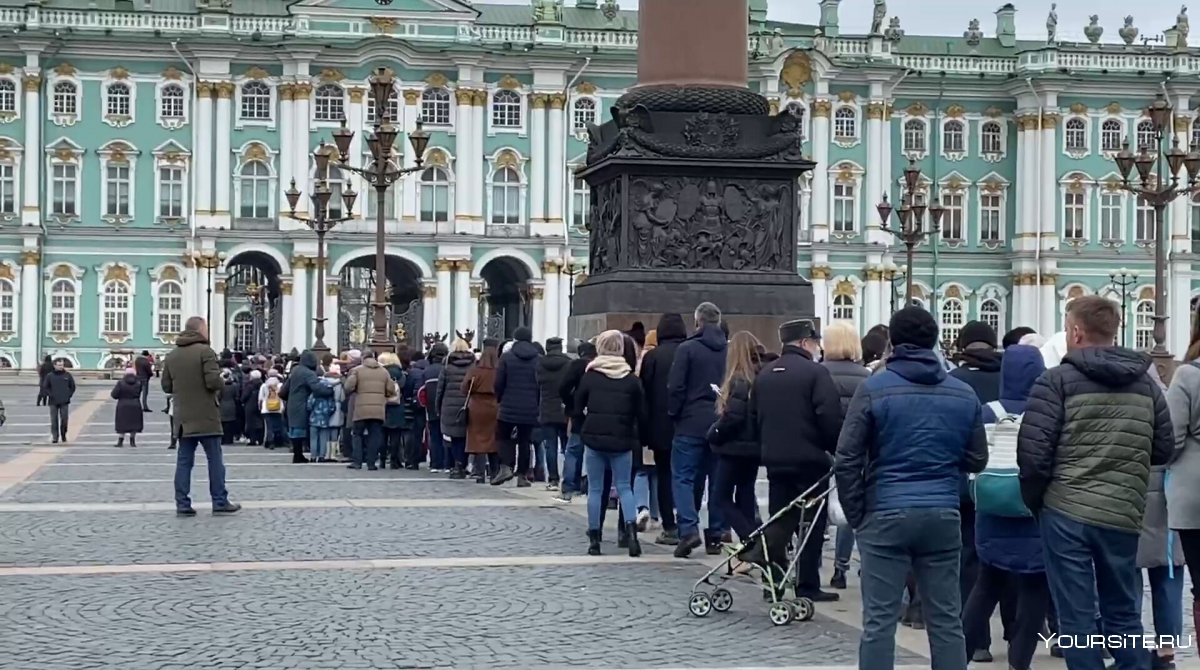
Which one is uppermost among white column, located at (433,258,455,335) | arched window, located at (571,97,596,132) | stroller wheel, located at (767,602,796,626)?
arched window, located at (571,97,596,132)

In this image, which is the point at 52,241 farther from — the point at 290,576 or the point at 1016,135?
the point at 290,576

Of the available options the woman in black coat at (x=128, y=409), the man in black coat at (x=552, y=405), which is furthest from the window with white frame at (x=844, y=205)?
the man in black coat at (x=552, y=405)

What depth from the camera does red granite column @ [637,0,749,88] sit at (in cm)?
1639

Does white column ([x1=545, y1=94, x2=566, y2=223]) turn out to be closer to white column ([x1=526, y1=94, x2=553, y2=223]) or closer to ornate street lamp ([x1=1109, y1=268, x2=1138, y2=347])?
white column ([x1=526, y1=94, x2=553, y2=223])

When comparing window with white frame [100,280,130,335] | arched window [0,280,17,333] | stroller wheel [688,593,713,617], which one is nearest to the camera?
stroller wheel [688,593,713,617]

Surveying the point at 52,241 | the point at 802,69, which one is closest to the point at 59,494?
the point at 52,241

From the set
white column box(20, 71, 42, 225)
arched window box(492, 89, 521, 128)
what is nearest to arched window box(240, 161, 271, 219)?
white column box(20, 71, 42, 225)

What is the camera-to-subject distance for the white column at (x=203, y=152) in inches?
2399

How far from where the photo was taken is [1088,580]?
7398 mm

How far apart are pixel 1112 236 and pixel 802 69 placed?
14273 millimetres

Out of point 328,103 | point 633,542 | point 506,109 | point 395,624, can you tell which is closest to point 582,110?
point 506,109

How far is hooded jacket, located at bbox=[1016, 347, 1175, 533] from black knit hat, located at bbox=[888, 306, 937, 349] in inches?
19.8

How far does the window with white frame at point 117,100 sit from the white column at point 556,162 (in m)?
15.1

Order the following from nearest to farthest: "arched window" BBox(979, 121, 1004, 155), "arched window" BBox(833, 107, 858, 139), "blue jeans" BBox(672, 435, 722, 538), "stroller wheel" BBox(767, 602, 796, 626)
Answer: "stroller wheel" BBox(767, 602, 796, 626)
"blue jeans" BBox(672, 435, 722, 538)
"arched window" BBox(833, 107, 858, 139)
"arched window" BBox(979, 121, 1004, 155)
